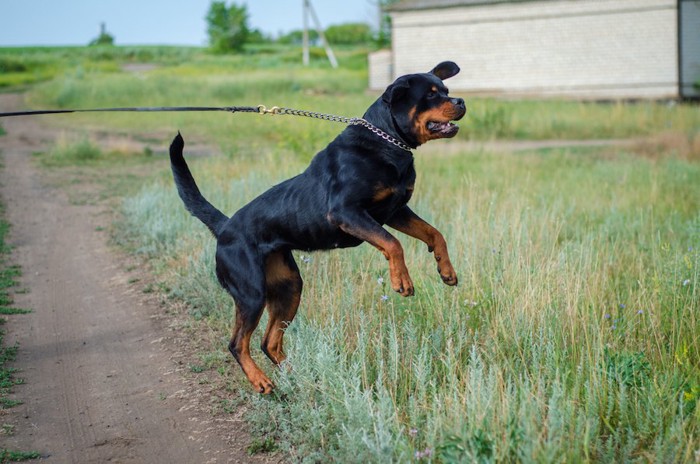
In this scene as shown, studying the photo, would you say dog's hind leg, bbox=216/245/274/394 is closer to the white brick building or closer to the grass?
the grass

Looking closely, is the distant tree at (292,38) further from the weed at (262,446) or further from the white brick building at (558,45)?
the weed at (262,446)

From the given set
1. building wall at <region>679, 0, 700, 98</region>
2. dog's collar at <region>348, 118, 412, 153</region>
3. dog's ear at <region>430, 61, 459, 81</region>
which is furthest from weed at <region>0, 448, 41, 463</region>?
building wall at <region>679, 0, 700, 98</region>

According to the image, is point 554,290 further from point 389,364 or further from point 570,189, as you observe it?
point 570,189

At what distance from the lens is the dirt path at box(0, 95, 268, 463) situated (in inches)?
166

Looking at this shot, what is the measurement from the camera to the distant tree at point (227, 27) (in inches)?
2726

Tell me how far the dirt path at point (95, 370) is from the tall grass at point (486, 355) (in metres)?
0.39

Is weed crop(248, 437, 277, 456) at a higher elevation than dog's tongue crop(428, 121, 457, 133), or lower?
lower

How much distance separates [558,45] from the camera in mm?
29453

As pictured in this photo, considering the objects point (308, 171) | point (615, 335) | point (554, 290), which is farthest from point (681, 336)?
point (308, 171)

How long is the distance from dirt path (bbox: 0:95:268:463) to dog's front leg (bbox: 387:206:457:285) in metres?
1.41

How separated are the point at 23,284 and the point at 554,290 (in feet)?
16.1

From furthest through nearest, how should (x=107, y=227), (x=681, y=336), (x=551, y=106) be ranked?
(x=551, y=106) → (x=107, y=227) → (x=681, y=336)

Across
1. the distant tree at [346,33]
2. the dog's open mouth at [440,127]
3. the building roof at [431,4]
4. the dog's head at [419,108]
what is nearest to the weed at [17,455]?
the dog's head at [419,108]

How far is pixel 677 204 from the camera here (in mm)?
10031
